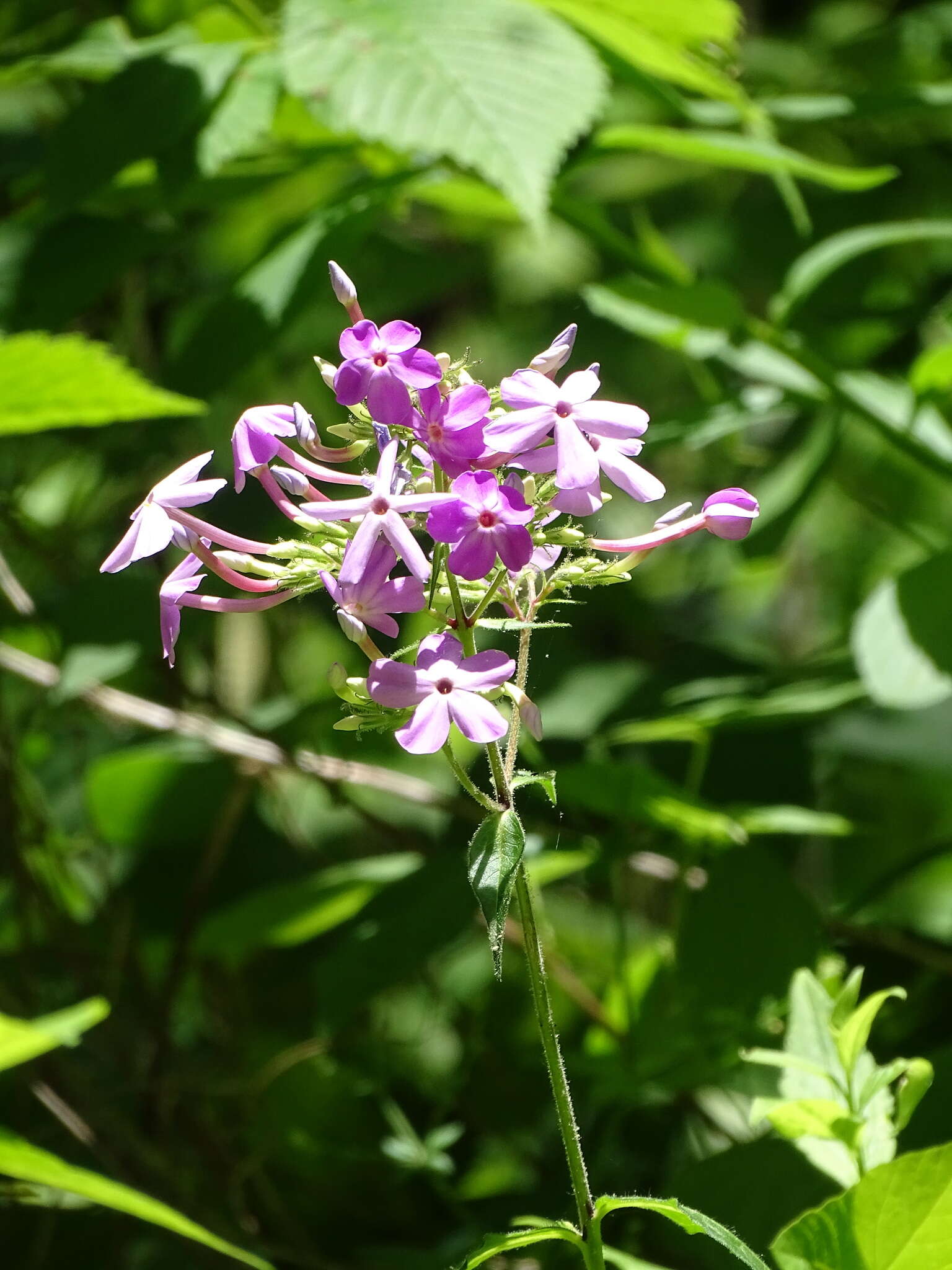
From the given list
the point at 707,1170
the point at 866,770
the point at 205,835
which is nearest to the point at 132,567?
the point at 205,835

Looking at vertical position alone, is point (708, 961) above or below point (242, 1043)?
above

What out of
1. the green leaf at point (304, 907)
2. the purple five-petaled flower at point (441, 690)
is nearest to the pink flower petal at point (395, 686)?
the purple five-petaled flower at point (441, 690)

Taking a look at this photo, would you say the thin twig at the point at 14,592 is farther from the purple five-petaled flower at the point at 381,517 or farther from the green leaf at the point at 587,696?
the purple five-petaled flower at the point at 381,517

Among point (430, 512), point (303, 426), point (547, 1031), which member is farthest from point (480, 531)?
point (547, 1031)

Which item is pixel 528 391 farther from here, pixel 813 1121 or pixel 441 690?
pixel 813 1121

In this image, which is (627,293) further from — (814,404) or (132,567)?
(132,567)

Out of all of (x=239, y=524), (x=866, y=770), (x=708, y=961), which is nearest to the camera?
(x=708, y=961)

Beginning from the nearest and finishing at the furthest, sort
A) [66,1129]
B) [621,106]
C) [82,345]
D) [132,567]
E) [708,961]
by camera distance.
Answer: [82,345]
[708,961]
[66,1129]
[132,567]
[621,106]
